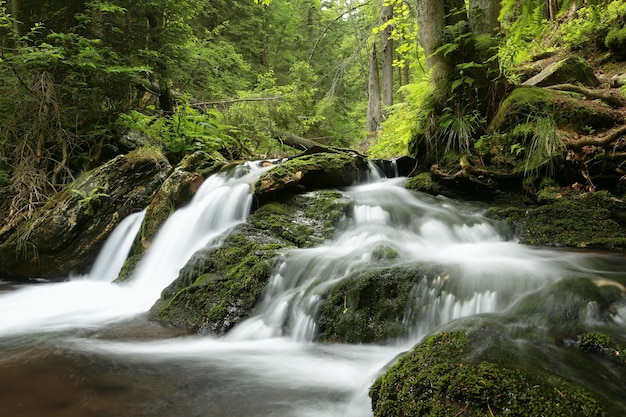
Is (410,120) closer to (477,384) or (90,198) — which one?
(90,198)

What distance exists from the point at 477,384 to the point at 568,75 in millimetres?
7654

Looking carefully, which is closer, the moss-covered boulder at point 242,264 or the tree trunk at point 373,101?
the moss-covered boulder at point 242,264

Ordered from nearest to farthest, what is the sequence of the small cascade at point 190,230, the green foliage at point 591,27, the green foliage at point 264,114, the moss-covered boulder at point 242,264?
the moss-covered boulder at point 242,264
the small cascade at point 190,230
the green foliage at point 591,27
the green foliage at point 264,114

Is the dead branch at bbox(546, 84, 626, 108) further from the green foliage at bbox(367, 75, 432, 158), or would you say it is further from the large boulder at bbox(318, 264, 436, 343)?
the large boulder at bbox(318, 264, 436, 343)

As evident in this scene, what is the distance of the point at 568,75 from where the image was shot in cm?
752

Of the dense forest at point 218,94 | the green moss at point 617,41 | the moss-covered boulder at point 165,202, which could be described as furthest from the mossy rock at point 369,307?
the green moss at point 617,41

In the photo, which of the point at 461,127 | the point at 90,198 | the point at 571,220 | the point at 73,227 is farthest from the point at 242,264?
the point at 461,127

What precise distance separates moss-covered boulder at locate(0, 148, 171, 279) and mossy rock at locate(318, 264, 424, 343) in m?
5.22

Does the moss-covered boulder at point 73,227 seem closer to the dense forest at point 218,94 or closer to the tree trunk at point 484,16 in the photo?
the dense forest at point 218,94

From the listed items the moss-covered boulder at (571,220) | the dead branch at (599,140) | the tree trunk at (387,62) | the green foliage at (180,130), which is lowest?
the moss-covered boulder at (571,220)

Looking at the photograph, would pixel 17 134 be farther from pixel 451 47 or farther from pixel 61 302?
pixel 451 47

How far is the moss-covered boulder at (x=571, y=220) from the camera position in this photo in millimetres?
4594

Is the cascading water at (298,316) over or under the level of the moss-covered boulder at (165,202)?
under

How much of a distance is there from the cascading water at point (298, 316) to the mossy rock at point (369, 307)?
9cm
